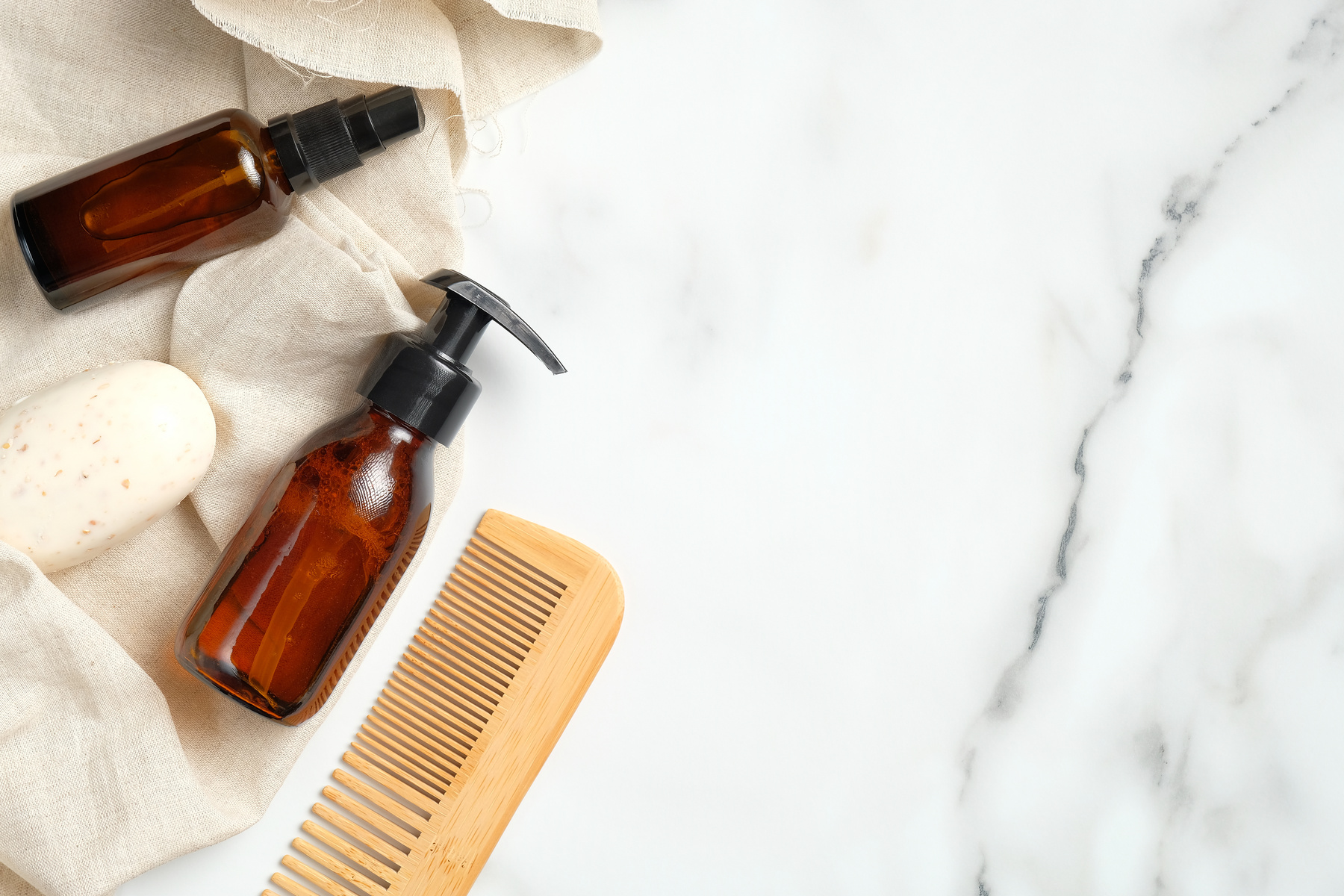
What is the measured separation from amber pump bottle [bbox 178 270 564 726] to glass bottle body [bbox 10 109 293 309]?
156mm

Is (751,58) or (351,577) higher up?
(751,58)

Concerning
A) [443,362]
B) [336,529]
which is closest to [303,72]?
[443,362]

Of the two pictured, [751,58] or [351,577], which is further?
[751,58]

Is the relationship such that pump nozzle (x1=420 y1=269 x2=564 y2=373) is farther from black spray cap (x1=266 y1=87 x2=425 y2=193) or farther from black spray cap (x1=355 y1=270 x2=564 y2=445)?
black spray cap (x1=266 y1=87 x2=425 y2=193)

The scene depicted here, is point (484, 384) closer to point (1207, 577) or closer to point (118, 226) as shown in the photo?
point (118, 226)

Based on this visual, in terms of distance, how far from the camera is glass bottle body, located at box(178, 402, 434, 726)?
0.66 m

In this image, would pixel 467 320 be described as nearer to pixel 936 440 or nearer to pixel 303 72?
pixel 303 72

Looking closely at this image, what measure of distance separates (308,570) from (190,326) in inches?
9.0

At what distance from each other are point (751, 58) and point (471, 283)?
38cm

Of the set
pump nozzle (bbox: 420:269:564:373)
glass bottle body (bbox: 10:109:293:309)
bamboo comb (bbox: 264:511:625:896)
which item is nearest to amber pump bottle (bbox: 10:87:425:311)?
glass bottle body (bbox: 10:109:293:309)

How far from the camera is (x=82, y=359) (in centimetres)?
69

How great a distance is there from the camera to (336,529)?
665 millimetres

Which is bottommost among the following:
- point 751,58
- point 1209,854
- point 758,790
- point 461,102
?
point 758,790

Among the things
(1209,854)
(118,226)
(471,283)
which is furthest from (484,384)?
(1209,854)
